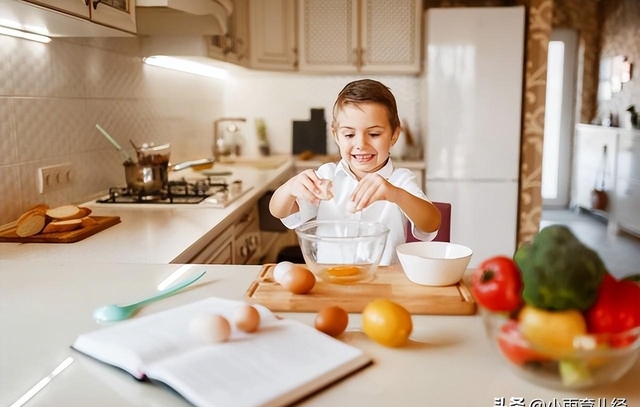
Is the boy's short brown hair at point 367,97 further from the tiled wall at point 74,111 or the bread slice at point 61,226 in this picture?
the tiled wall at point 74,111

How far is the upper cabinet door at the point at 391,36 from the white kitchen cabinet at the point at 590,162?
2.68 m

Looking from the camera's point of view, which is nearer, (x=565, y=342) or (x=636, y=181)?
(x=565, y=342)

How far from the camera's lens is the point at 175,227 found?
171cm

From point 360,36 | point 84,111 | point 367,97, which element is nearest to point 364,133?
point 367,97

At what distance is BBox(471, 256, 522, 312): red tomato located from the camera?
605 mm

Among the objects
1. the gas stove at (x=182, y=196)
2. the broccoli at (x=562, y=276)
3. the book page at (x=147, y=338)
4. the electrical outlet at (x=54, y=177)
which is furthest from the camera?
the gas stove at (x=182, y=196)

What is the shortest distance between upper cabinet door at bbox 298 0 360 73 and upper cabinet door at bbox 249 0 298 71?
6cm

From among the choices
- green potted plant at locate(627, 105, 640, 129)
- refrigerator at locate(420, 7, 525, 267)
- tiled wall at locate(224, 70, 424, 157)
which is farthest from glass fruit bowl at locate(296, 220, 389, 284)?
green potted plant at locate(627, 105, 640, 129)

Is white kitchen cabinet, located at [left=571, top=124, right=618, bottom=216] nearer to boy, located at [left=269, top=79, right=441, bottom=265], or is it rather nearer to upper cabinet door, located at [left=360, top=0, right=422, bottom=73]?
upper cabinet door, located at [left=360, top=0, right=422, bottom=73]

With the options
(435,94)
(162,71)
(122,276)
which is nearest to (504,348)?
(122,276)

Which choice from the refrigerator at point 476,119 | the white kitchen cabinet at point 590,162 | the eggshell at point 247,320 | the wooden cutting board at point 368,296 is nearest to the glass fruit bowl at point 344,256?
the wooden cutting board at point 368,296

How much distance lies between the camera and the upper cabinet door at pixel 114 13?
1556 mm

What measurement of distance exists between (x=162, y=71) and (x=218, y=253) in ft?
4.60

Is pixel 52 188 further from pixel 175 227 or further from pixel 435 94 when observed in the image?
pixel 435 94
